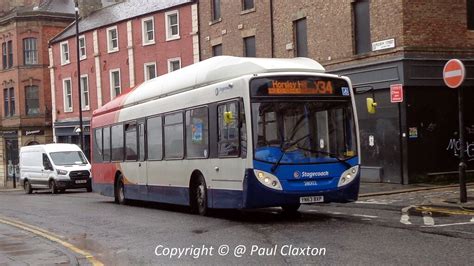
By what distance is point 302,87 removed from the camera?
11680 mm

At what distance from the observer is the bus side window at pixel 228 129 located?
1167cm

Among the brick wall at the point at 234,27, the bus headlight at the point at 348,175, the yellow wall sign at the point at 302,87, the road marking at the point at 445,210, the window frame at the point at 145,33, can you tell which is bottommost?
the road marking at the point at 445,210

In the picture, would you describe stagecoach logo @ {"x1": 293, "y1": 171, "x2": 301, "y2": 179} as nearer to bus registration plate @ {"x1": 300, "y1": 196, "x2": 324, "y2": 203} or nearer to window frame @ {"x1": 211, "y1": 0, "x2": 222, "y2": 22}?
bus registration plate @ {"x1": 300, "y1": 196, "x2": 324, "y2": 203}

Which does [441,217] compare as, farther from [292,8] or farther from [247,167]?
[292,8]

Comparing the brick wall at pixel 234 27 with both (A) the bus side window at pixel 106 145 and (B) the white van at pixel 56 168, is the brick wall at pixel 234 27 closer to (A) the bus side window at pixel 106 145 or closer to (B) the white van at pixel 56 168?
(B) the white van at pixel 56 168

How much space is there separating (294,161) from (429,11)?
1147 cm

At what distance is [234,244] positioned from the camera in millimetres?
9500

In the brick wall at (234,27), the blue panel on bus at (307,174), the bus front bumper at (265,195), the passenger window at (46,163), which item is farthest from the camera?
the passenger window at (46,163)

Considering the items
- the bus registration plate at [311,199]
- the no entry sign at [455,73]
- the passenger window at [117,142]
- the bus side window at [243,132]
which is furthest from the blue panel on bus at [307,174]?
the passenger window at [117,142]

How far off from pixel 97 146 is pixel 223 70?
8753 millimetres

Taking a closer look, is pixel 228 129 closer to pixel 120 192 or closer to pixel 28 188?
pixel 120 192

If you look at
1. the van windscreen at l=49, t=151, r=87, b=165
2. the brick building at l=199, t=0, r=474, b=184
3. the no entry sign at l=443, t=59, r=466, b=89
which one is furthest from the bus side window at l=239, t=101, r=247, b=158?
the van windscreen at l=49, t=151, r=87, b=165

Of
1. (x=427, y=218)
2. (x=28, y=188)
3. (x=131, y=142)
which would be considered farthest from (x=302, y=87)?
(x=28, y=188)

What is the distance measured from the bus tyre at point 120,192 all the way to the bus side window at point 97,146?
1520 mm
